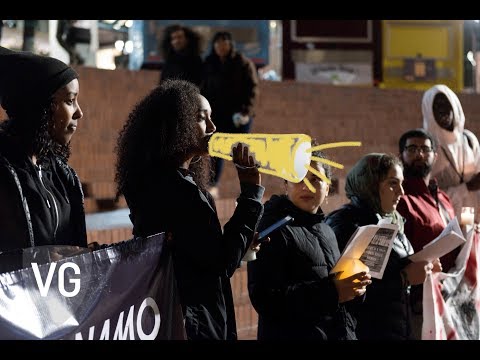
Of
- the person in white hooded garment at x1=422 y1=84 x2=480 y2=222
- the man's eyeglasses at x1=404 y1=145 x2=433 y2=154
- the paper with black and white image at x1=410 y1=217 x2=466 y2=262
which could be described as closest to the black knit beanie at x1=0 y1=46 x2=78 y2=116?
the paper with black and white image at x1=410 y1=217 x2=466 y2=262

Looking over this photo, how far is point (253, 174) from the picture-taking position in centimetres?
337

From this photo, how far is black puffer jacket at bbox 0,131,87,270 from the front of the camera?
316 centimetres

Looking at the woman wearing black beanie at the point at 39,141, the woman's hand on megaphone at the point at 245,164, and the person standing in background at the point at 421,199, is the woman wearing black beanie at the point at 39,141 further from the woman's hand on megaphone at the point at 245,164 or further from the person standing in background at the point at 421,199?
the person standing in background at the point at 421,199

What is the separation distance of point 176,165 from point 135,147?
16 centimetres

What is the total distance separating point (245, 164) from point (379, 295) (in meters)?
1.51

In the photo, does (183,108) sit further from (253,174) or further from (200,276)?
(200,276)

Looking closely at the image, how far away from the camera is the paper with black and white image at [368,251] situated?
13.2 feet

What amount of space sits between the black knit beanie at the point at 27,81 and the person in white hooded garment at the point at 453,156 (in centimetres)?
348

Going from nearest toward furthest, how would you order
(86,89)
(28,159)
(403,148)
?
(28,159), (403,148), (86,89)

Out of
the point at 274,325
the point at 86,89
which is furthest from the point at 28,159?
the point at 86,89

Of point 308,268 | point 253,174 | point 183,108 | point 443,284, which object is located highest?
point 183,108

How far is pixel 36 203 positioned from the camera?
3240 mm

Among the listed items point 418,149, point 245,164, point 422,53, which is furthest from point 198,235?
point 422,53

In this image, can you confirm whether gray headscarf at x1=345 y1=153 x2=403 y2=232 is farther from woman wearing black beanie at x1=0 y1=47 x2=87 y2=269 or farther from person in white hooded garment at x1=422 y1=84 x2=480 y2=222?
woman wearing black beanie at x1=0 y1=47 x2=87 y2=269
